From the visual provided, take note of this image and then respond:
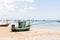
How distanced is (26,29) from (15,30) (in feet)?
7.89

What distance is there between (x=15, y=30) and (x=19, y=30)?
2.48 feet

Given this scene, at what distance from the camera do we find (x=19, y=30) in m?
28.1

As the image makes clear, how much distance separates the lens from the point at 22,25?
2880 centimetres

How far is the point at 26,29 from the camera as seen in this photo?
95.9 feet

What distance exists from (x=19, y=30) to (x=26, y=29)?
1.67 m

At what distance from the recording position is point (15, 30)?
91.0 feet

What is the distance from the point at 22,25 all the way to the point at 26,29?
113 centimetres

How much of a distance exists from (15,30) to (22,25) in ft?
5.87
